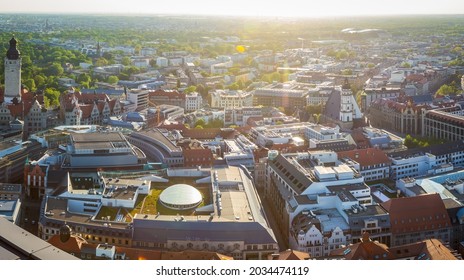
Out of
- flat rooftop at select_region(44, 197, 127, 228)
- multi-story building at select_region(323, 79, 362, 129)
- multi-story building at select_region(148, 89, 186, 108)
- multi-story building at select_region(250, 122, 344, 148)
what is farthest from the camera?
multi-story building at select_region(148, 89, 186, 108)

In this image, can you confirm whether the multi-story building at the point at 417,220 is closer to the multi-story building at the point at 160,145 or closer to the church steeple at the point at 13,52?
the multi-story building at the point at 160,145

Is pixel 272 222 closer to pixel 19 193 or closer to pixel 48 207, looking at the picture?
pixel 48 207

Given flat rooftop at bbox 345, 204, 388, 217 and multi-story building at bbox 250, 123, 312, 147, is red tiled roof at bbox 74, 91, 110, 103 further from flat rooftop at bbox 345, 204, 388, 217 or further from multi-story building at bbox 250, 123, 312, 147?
flat rooftop at bbox 345, 204, 388, 217

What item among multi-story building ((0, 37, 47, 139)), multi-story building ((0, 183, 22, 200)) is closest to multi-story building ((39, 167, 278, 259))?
multi-story building ((0, 183, 22, 200))

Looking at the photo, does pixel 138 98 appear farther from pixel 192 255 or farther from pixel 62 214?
pixel 192 255

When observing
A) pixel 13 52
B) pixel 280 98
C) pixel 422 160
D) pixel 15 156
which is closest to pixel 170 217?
pixel 15 156

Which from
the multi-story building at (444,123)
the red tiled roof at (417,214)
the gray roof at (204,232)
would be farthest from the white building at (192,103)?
the gray roof at (204,232)
